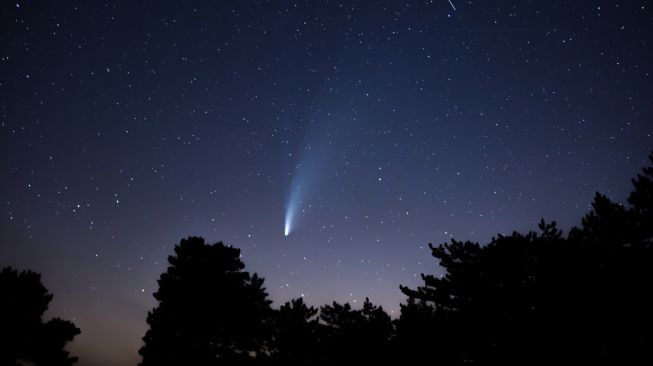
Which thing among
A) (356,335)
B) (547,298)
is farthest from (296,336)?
(547,298)

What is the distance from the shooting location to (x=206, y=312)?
1703cm

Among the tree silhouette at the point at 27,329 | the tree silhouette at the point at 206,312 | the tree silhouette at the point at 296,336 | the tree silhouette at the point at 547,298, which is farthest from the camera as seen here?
the tree silhouette at the point at 296,336

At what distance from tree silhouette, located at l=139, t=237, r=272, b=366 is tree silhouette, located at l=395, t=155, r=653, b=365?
706cm

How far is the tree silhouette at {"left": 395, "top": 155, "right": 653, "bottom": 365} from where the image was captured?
10672mm

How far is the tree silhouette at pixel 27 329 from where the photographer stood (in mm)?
12445

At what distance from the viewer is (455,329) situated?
14.6 metres

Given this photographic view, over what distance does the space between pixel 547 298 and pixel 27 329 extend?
17714 millimetres

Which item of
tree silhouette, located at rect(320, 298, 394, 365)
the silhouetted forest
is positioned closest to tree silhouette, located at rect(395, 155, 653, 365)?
the silhouetted forest

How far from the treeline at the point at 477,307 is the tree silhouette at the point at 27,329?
0.04m

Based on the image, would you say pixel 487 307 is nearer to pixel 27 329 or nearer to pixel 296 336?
pixel 296 336

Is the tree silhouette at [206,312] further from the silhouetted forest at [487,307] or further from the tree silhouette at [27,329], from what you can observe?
the tree silhouette at [27,329]

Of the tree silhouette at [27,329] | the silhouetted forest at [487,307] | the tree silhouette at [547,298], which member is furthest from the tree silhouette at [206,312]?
the tree silhouette at [547,298]

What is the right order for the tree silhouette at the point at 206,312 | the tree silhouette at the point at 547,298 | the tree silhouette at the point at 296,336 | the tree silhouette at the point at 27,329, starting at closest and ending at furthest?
1. the tree silhouette at the point at 547,298
2. the tree silhouette at the point at 27,329
3. the tree silhouette at the point at 206,312
4. the tree silhouette at the point at 296,336

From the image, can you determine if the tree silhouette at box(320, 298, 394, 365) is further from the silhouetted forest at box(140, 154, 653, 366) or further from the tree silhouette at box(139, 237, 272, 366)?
the tree silhouette at box(139, 237, 272, 366)
